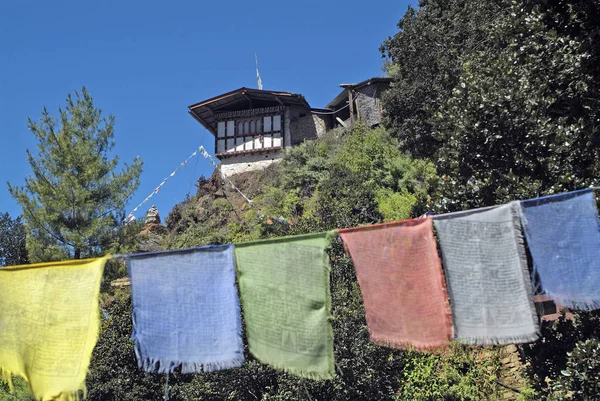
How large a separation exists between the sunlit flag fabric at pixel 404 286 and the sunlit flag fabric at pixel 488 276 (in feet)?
0.41

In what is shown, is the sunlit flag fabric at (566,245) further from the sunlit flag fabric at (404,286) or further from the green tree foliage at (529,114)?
the green tree foliage at (529,114)

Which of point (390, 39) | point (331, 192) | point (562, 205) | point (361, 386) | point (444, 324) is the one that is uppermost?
point (390, 39)

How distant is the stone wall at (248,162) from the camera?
94.0 ft

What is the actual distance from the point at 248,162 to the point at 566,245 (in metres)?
24.0

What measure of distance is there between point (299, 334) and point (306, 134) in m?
23.6

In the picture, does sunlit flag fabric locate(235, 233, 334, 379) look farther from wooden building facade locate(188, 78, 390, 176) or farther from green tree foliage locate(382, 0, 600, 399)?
wooden building facade locate(188, 78, 390, 176)

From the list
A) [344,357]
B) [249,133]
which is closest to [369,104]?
[249,133]

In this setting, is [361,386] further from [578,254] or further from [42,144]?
[42,144]

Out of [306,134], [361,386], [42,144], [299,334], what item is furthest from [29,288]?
[306,134]

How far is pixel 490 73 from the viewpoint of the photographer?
859cm

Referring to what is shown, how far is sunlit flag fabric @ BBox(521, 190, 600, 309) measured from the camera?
18.1 ft

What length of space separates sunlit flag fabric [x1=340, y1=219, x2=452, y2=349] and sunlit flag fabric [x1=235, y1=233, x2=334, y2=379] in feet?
1.40

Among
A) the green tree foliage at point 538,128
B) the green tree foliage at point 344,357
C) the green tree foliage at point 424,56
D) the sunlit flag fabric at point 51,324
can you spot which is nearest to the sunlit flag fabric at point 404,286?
the green tree foliage at point 344,357

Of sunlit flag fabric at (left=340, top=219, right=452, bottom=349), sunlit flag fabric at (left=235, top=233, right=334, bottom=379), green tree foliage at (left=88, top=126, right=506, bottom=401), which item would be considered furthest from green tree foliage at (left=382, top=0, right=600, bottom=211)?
sunlit flag fabric at (left=235, top=233, right=334, bottom=379)
